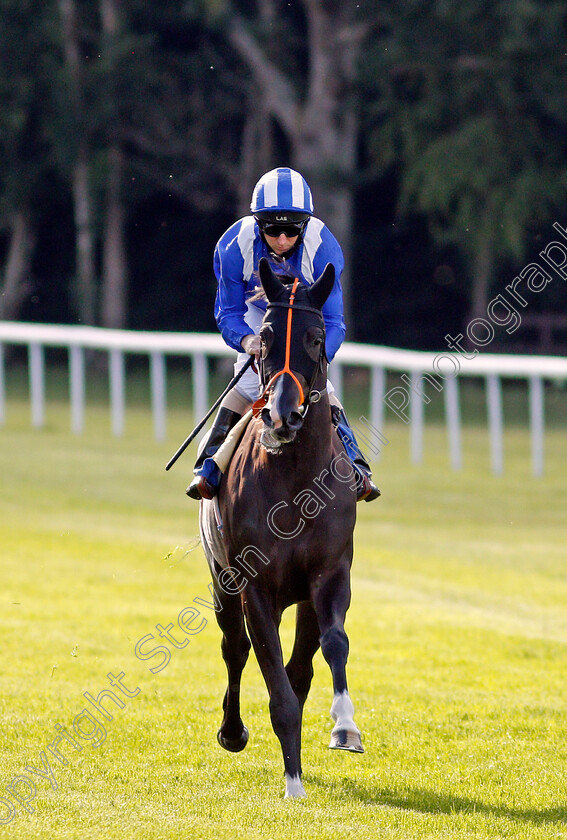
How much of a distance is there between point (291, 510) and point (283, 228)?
Result: 3.73 feet

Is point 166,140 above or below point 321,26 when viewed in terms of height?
below

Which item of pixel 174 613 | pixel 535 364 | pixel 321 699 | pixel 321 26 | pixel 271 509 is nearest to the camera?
pixel 271 509

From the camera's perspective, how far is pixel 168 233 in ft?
90.0

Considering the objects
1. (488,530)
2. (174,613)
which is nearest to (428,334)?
(488,530)

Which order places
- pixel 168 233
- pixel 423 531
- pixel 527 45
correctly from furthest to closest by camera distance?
pixel 168 233 < pixel 527 45 < pixel 423 531

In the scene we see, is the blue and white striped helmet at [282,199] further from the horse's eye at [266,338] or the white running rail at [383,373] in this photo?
the white running rail at [383,373]

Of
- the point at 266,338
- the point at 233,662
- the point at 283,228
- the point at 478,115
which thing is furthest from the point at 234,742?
the point at 478,115

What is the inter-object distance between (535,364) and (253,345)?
996 cm

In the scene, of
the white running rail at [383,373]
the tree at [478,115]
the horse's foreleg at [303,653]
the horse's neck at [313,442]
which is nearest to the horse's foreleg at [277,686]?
the horse's foreleg at [303,653]

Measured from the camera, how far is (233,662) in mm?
5516

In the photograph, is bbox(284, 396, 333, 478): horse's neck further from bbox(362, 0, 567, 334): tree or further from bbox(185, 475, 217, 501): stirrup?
bbox(362, 0, 567, 334): tree

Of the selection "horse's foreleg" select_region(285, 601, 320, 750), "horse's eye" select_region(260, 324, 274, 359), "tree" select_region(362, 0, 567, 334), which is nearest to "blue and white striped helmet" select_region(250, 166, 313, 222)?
"horse's eye" select_region(260, 324, 274, 359)

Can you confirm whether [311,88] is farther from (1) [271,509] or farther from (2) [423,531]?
(1) [271,509]

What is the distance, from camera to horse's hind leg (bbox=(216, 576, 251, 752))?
5.36 m
